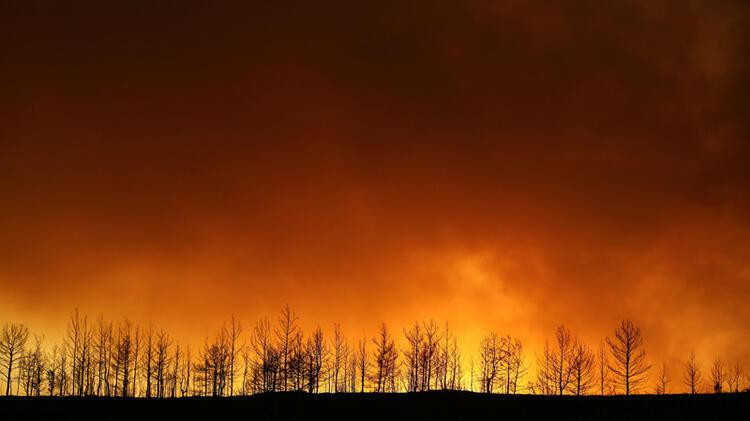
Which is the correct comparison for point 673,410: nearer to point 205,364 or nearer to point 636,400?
point 636,400

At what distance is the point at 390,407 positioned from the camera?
4494 centimetres

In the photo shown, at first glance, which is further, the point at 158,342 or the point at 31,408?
the point at 158,342

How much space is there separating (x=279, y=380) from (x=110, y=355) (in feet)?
75.3

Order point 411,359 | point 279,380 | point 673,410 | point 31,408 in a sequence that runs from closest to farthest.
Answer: point 673,410
point 31,408
point 279,380
point 411,359

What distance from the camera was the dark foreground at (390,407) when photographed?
41844 mm

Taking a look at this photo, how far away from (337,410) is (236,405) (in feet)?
24.6

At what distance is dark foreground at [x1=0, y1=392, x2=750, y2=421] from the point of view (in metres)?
41.8

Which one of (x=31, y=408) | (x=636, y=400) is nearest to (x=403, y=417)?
(x=636, y=400)

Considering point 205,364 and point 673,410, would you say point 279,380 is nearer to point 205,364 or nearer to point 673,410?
point 205,364

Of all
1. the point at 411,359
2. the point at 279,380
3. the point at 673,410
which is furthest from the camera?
the point at 411,359

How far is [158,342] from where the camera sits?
78.2m

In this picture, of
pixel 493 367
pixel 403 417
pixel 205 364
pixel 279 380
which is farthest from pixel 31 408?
pixel 493 367

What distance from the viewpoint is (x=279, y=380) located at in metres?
70.9

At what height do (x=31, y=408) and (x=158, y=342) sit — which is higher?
(x=158, y=342)
